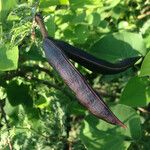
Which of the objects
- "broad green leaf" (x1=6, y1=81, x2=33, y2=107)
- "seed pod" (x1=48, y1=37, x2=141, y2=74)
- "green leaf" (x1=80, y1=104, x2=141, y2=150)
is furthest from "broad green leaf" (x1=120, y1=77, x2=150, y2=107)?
"broad green leaf" (x1=6, y1=81, x2=33, y2=107)

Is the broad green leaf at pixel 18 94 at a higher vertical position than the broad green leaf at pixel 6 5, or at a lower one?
lower

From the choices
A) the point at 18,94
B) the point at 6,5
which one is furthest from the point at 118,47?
the point at 18,94

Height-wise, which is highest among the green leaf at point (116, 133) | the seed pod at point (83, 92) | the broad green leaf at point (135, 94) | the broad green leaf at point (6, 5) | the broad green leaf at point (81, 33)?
the broad green leaf at point (6, 5)

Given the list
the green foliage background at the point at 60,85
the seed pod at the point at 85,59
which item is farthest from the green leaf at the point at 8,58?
the seed pod at the point at 85,59

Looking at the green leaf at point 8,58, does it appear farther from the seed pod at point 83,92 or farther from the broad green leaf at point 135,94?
the broad green leaf at point 135,94

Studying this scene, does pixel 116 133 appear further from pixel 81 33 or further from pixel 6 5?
pixel 6 5

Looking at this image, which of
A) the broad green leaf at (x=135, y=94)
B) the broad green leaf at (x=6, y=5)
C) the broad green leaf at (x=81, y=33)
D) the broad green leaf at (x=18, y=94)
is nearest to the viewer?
the broad green leaf at (x=6, y=5)
